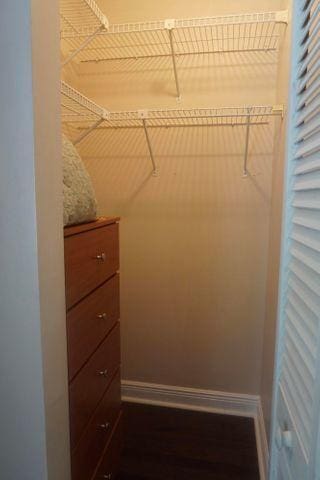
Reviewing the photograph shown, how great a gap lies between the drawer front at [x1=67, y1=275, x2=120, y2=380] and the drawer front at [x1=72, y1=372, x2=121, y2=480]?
11.1 inches

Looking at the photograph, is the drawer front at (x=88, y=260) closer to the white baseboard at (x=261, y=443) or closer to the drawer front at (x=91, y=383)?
the drawer front at (x=91, y=383)

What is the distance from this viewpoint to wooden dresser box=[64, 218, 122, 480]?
997 mm

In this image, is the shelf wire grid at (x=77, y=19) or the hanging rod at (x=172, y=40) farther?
the hanging rod at (x=172, y=40)

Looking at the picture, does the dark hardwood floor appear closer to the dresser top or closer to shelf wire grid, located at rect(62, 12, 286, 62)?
the dresser top

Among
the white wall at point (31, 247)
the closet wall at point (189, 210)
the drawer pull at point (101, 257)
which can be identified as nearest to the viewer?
the white wall at point (31, 247)

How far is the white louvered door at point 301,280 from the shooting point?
62cm

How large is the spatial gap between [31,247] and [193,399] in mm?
1703

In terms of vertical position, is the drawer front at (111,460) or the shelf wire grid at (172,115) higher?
the shelf wire grid at (172,115)

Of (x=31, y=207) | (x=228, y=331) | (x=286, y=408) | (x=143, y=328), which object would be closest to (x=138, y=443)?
(x=143, y=328)

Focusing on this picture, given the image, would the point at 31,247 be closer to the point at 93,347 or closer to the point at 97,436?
the point at 93,347

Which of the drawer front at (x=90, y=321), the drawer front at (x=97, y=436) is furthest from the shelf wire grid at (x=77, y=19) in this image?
the drawer front at (x=97, y=436)

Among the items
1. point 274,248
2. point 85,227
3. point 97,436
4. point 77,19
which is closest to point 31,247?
point 85,227

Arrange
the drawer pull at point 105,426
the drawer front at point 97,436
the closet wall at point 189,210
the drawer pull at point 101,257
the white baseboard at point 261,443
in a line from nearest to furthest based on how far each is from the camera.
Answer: the drawer front at point 97,436, the drawer pull at point 101,257, the drawer pull at point 105,426, the white baseboard at point 261,443, the closet wall at point 189,210

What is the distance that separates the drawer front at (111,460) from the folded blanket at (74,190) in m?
1.01
